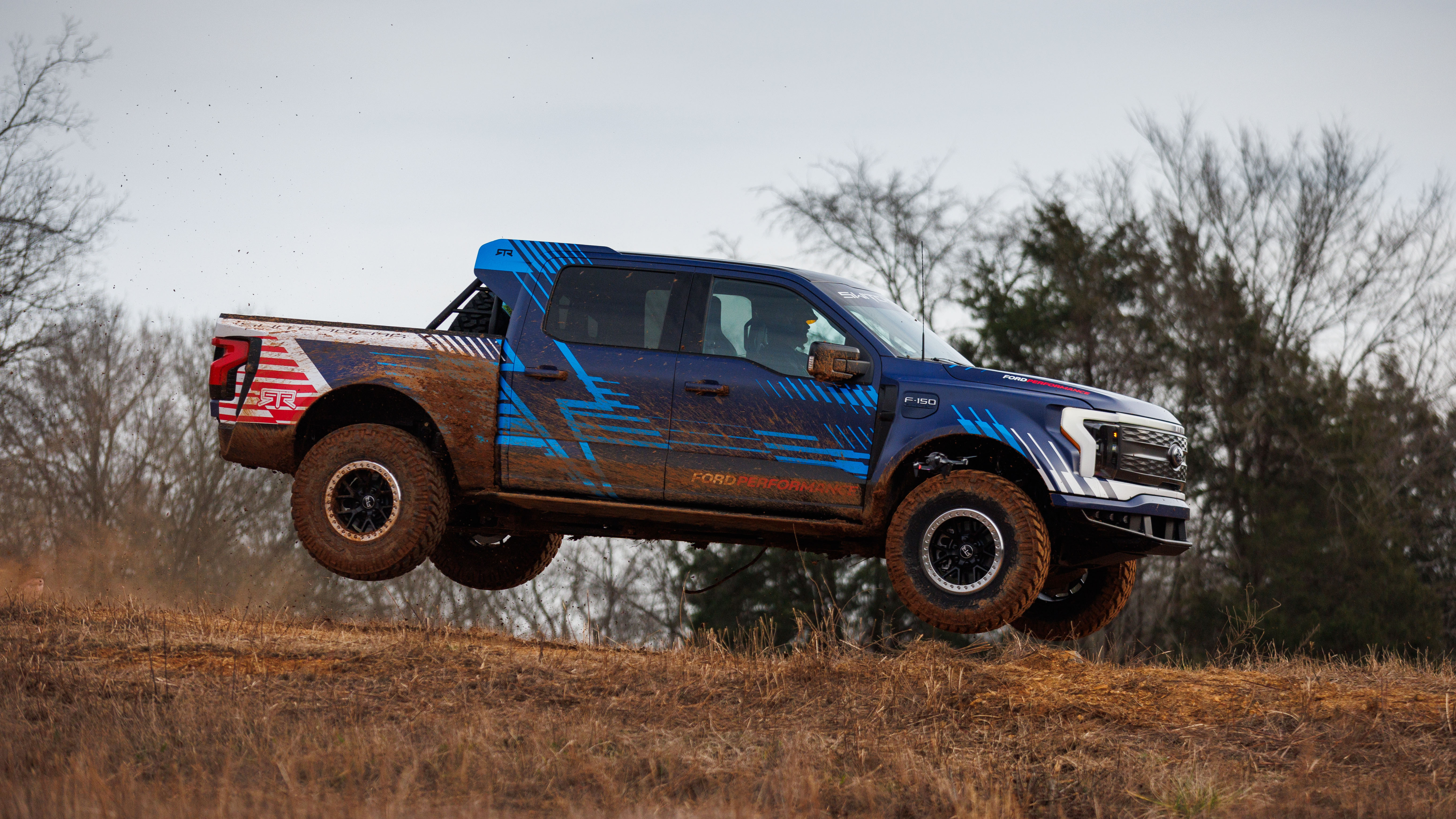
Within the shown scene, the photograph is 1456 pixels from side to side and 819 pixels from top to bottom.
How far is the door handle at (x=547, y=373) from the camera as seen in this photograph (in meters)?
7.57

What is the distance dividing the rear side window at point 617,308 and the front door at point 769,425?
22 centimetres

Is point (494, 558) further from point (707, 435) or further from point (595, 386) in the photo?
point (707, 435)

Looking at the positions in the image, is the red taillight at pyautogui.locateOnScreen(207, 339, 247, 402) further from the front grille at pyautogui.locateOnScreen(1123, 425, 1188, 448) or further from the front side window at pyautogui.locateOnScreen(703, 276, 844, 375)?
the front grille at pyautogui.locateOnScreen(1123, 425, 1188, 448)

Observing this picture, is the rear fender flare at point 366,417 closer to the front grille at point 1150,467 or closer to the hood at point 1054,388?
the hood at point 1054,388

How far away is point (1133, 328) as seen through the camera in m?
26.8

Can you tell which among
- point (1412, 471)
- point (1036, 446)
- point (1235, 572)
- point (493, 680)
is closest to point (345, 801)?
point (493, 680)

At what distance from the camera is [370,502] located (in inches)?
307

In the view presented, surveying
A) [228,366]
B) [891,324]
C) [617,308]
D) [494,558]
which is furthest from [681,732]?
[228,366]

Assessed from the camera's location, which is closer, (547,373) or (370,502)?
(547,373)

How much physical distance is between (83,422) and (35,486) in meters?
1.99

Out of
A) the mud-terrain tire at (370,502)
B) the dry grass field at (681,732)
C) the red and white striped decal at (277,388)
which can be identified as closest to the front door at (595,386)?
the mud-terrain tire at (370,502)

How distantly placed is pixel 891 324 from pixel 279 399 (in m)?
3.90

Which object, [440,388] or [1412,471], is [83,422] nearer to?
[440,388]

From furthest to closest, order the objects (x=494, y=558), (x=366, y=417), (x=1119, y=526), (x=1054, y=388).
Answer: (x=494, y=558) < (x=366, y=417) < (x=1054, y=388) < (x=1119, y=526)
